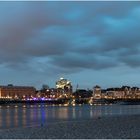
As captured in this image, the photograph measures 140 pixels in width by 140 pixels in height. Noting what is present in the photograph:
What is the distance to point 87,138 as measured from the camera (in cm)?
2258

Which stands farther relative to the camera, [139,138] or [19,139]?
[19,139]

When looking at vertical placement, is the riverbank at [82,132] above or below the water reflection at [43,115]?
above

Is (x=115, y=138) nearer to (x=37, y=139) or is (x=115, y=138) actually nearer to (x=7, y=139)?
(x=37, y=139)

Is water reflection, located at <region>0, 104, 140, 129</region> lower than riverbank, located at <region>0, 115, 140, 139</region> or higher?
lower

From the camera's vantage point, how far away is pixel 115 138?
21.8 meters

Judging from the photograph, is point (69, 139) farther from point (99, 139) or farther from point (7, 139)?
point (7, 139)

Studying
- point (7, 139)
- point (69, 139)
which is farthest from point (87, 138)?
point (7, 139)

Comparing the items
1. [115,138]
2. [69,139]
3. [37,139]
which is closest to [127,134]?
[115,138]

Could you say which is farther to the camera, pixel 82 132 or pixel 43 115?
pixel 43 115

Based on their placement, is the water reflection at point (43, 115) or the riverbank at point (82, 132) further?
the water reflection at point (43, 115)

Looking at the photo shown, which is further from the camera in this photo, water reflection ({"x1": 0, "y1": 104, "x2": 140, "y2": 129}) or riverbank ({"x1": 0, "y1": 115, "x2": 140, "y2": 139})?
water reflection ({"x1": 0, "y1": 104, "x2": 140, "y2": 129})

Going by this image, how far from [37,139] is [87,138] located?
256 cm

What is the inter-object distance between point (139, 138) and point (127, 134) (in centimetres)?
241

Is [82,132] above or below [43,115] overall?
above
